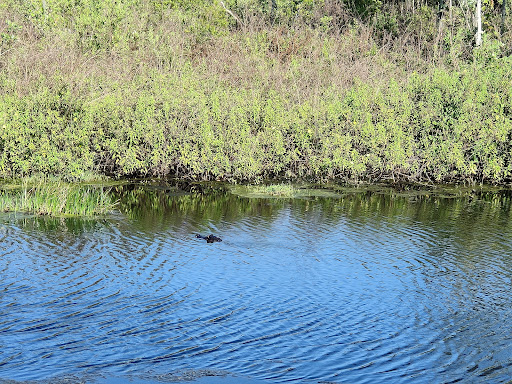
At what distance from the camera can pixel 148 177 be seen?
59.7 feet

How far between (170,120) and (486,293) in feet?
34.2

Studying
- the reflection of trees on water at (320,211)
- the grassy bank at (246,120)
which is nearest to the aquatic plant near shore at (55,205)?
the reflection of trees on water at (320,211)

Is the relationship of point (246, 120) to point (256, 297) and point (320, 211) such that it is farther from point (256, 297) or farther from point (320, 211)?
point (256, 297)

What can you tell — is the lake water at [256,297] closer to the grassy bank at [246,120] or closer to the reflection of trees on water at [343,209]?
the reflection of trees on water at [343,209]

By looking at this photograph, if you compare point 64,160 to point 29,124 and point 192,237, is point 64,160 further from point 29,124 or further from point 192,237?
point 192,237

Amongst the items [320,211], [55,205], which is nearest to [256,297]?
[55,205]

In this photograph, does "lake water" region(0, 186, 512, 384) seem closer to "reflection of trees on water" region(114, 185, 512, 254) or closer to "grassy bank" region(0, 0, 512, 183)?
"reflection of trees on water" region(114, 185, 512, 254)

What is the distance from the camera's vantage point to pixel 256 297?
8.70m

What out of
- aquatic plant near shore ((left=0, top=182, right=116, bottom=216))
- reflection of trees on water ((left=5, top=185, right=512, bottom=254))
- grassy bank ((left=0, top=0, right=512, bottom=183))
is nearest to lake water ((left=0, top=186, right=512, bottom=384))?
reflection of trees on water ((left=5, top=185, right=512, bottom=254))

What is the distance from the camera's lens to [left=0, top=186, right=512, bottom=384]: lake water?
6609 millimetres

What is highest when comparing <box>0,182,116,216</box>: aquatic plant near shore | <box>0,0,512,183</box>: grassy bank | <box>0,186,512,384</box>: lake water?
<box>0,0,512,183</box>: grassy bank

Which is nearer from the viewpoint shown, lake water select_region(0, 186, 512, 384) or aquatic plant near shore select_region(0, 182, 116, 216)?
lake water select_region(0, 186, 512, 384)

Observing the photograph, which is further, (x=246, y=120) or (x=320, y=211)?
(x=246, y=120)

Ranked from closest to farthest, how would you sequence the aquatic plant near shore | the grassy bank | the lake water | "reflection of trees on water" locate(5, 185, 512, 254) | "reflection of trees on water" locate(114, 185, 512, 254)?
1. the lake water
2. "reflection of trees on water" locate(5, 185, 512, 254)
3. the aquatic plant near shore
4. "reflection of trees on water" locate(114, 185, 512, 254)
5. the grassy bank
